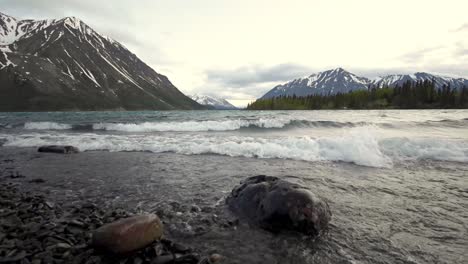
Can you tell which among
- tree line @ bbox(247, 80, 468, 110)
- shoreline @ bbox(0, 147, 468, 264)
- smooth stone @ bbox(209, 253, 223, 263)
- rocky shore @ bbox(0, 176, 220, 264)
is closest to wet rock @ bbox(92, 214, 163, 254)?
rocky shore @ bbox(0, 176, 220, 264)

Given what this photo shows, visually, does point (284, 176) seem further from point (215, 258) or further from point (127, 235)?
point (127, 235)

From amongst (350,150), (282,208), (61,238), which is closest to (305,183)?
(282,208)

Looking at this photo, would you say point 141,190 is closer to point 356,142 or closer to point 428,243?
point 428,243

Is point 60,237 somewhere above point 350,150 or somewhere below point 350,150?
below

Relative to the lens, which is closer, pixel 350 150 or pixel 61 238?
pixel 61 238

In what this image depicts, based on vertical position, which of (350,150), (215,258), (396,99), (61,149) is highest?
(396,99)

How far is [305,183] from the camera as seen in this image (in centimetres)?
902

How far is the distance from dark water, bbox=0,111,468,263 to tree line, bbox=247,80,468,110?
14367 cm

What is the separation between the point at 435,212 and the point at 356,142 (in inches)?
280

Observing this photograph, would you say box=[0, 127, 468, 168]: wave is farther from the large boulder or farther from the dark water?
the large boulder

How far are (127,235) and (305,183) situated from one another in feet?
20.1

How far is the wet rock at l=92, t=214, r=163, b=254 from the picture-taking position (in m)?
4.48

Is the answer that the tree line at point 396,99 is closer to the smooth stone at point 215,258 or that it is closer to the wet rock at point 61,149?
the wet rock at point 61,149

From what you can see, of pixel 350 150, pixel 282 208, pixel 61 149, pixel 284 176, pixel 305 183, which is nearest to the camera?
pixel 282 208
